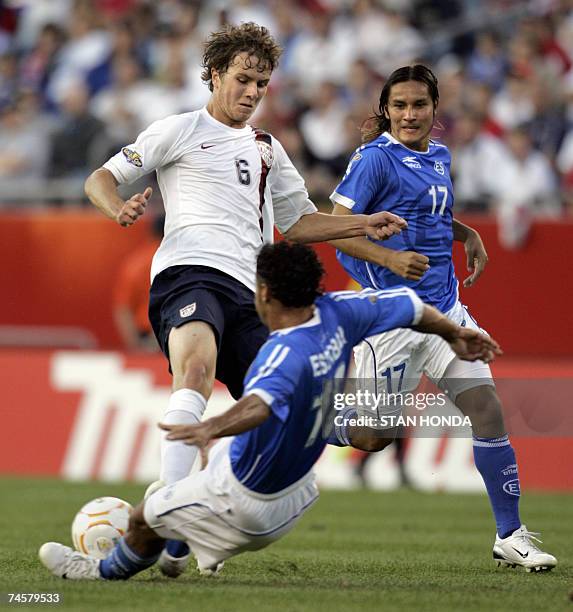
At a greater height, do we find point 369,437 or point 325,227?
point 325,227

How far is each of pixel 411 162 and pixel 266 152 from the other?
0.85 metres

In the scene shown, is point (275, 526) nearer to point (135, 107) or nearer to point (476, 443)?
point (476, 443)

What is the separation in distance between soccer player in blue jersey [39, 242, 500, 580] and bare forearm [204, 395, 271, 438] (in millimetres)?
20

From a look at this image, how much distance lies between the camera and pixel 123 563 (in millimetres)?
6133

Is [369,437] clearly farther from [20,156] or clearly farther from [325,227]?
[20,156]

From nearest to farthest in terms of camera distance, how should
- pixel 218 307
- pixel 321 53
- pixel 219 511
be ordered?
pixel 219 511 < pixel 218 307 < pixel 321 53

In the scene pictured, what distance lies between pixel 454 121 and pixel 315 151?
1.70 metres

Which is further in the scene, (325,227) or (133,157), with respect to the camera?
(325,227)

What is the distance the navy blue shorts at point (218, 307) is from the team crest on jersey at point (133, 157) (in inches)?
22.5

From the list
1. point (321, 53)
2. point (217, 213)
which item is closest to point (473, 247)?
point (217, 213)

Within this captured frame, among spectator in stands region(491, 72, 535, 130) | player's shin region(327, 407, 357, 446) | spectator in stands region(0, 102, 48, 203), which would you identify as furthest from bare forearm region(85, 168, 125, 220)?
spectator in stands region(491, 72, 535, 130)

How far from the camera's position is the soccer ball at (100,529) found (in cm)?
665

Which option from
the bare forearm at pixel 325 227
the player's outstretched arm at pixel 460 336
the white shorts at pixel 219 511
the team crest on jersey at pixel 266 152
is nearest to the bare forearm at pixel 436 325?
the player's outstretched arm at pixel 460 336

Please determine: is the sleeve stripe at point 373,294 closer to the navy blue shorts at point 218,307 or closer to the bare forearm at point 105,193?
the navy blue shorts at point 218,307
